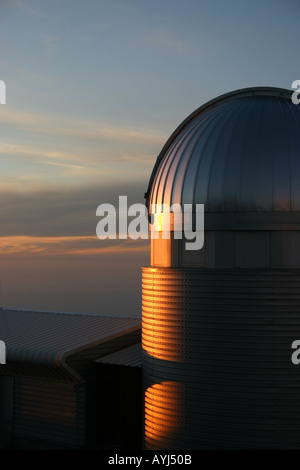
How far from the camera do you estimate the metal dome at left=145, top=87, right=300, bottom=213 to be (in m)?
23.0

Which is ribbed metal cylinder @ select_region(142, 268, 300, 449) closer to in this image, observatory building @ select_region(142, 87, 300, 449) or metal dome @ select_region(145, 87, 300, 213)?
observatory building @ select_region(142, 87, 300, 449)

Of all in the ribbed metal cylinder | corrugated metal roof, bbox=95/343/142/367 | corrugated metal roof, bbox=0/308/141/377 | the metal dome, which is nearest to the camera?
the ribbed metal cylinder

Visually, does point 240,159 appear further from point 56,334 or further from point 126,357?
point 56,334

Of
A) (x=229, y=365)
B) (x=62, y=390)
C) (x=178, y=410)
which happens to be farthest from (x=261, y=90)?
(x=62, y=390)

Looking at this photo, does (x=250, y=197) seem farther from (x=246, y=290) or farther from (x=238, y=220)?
(x=246, y=290)

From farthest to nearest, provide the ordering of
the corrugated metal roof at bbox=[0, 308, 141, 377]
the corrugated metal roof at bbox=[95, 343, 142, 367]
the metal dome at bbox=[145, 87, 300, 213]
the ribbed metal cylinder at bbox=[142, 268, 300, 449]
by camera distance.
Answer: the corrugated metal roof at bbox=[0, 308, 141, 377]
the corrugated metal roof at bbox=[95, 343, 142, 367]
the metal dome at bbox=[145, 87, 300, 213]
the ribbed metal cylinder at bbox=[142, 268, 300, 449]

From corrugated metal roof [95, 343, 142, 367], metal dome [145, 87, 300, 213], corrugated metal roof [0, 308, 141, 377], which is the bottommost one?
corrugated metal roof [95, 343, 142, 367]

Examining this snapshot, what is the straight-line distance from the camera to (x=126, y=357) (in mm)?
27359

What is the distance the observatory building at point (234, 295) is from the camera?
22.7 meters

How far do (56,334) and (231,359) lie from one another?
892 centimetres

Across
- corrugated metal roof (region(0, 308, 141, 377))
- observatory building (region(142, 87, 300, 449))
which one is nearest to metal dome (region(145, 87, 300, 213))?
observatory building (region(142, 87, 300, 449))

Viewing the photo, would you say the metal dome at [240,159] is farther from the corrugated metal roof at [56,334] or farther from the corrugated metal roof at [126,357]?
the corrugated metal roof at [56,334]

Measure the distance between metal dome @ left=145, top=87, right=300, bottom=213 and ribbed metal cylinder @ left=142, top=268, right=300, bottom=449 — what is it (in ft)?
7.34
